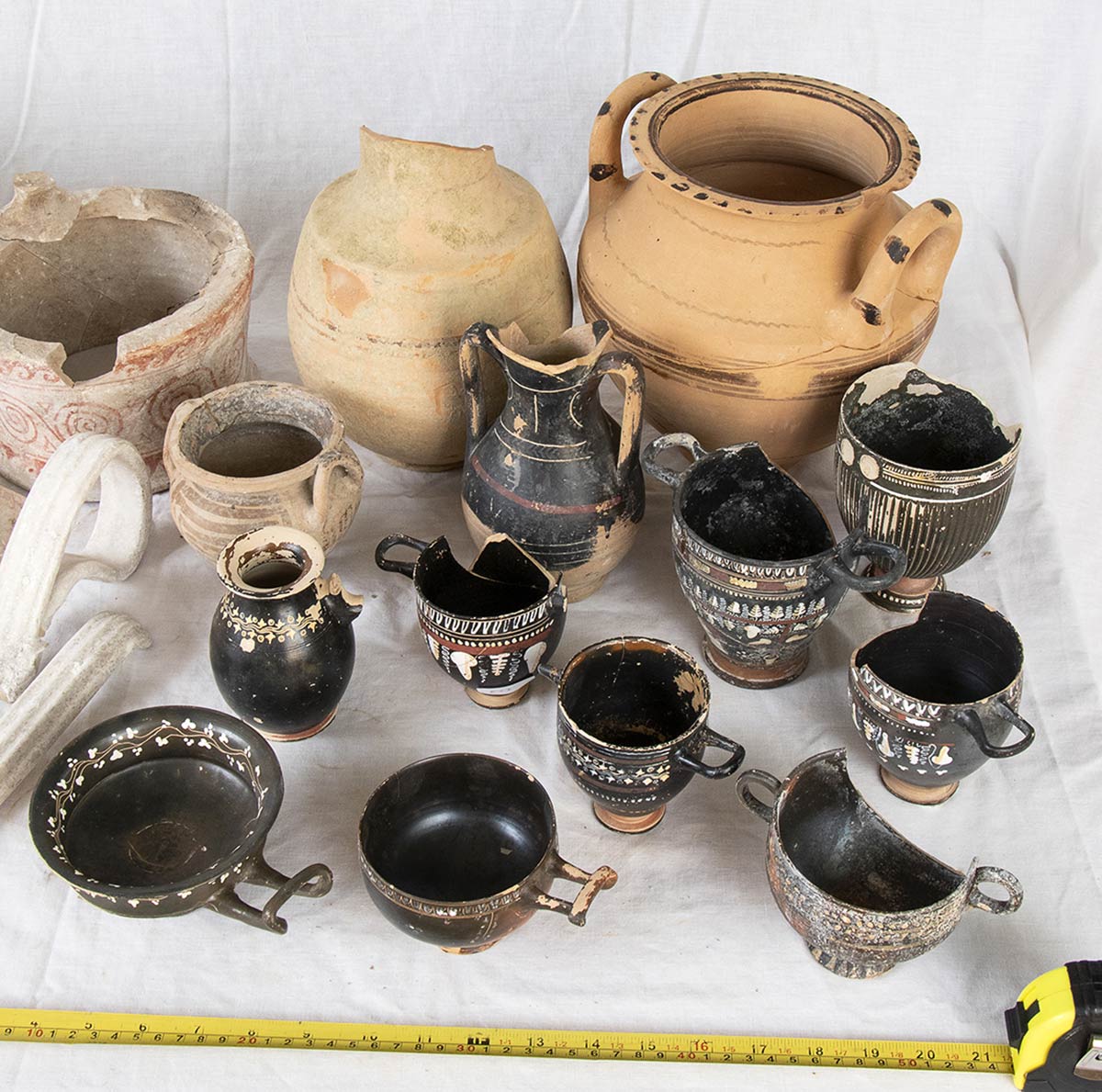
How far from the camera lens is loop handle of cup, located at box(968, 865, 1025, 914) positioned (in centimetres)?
157

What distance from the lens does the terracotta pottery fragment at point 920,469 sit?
1.92 metres

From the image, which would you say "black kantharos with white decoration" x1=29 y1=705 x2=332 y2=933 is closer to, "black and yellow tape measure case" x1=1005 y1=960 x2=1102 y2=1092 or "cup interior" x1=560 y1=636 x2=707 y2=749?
"cup interior" x1=560 y1=636 x2=707 y2=749

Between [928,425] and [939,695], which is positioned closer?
[939,695]

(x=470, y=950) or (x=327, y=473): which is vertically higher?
(x=327, y=473)

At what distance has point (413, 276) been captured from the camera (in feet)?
6.73

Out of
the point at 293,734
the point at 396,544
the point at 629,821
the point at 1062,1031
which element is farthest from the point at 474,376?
the point at 1062,1031

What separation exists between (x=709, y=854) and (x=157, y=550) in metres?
1.11

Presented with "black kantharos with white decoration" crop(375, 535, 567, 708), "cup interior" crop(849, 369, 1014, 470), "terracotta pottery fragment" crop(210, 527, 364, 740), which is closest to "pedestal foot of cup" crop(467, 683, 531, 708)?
"black kantharos with white decoration" crop(375, 535, 567, 708)

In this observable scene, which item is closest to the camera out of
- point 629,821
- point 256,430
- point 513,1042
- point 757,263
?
point 513,1042

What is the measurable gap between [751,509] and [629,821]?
557mm

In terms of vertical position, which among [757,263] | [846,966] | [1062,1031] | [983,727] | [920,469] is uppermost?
[757,263]

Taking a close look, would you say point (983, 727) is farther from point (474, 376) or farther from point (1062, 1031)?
point (474, 376)

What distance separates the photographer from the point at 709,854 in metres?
1.80

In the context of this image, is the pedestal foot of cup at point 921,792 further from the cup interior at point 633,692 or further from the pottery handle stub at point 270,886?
the pottery handle stub at point 270,886
